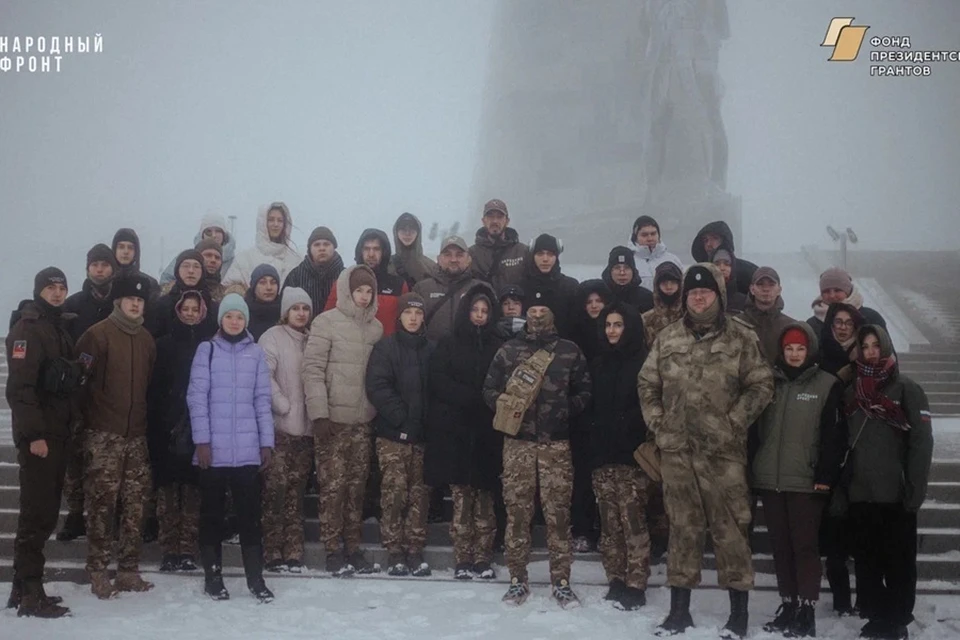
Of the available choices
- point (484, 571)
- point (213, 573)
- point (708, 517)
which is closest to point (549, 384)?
point (708, 517)

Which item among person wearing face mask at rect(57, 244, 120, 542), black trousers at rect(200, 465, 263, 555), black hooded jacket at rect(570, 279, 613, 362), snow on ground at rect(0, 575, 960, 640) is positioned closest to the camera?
snow on ground at rect(0, 575, 960, 640)

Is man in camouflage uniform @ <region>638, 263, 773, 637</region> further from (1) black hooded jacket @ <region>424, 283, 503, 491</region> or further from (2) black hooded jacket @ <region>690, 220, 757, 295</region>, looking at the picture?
(2) black hooded jacket @ <region>690, 220, 757, 295</region>

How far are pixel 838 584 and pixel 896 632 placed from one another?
19.4 inches

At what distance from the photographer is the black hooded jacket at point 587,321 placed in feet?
21.6

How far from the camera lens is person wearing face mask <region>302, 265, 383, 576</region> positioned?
20.5ft

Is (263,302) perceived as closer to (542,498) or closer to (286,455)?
(286,455)

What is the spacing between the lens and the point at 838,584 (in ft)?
18.5

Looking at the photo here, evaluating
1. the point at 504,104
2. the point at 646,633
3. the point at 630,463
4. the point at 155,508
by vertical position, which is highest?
the point at 504,104

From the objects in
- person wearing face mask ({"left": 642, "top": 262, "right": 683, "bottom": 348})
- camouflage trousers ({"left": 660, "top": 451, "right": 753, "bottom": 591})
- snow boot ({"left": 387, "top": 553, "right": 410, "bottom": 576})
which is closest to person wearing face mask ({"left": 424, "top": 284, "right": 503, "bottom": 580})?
snow boot ({"left": 387, "top": 553, "right": 410, "bottom": 576})

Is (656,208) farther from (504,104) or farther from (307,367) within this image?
(307,367)

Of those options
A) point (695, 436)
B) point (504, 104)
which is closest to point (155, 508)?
point (695, 436)

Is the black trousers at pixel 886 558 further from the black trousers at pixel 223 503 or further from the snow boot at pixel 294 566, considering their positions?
the black trousers at pixel 223 503

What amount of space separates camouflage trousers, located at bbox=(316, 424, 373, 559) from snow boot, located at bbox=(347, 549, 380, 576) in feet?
0.14

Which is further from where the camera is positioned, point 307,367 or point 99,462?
point 307,367
